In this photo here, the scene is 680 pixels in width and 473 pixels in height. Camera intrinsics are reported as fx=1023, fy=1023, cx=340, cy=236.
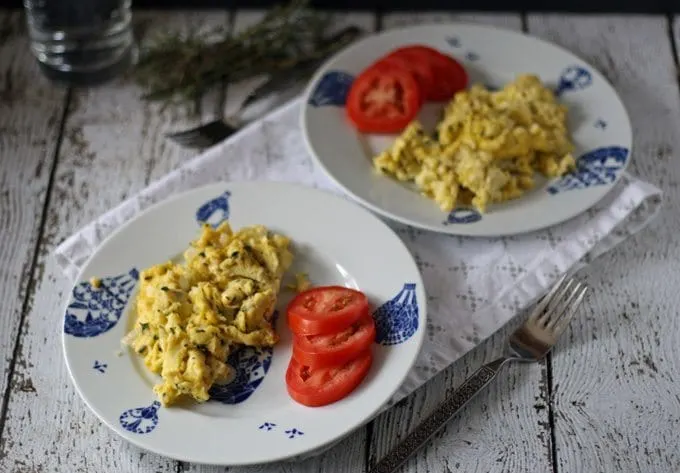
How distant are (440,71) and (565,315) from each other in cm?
80

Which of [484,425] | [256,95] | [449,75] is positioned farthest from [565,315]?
[256,95]

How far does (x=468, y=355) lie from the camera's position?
2225mm

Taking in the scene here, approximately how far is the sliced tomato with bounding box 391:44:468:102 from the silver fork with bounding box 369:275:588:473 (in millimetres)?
659

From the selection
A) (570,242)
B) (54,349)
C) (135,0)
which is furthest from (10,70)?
(570,242)

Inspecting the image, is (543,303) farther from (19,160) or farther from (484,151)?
(19,160)

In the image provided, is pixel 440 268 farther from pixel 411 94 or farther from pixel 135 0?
pixel 135 0

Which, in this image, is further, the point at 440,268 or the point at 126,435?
the point at 440,268

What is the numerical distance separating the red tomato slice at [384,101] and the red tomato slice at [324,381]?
0.77m

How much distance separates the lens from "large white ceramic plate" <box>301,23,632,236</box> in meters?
2.39

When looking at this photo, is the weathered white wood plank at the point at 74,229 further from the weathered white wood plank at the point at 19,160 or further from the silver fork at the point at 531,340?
the silver fork at the point at 531,340

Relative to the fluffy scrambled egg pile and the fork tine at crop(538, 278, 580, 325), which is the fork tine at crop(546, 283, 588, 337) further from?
the fluffy scrambled egg pile

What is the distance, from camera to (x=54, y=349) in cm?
224

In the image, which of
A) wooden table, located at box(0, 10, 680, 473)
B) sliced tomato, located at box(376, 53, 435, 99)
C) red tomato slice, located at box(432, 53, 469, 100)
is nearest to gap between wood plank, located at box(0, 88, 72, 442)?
wooden table, located at box(0, 10, 680, 473)

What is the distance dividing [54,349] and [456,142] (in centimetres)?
106
